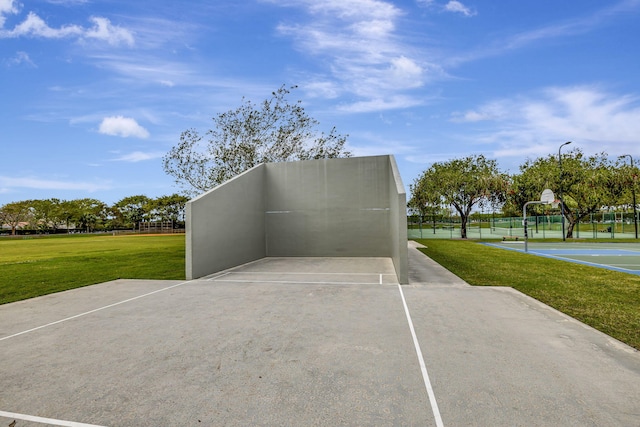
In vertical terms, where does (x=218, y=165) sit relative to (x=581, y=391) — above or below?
above

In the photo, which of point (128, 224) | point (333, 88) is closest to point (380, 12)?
point (333, 88)

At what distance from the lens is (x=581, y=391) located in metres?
2.78

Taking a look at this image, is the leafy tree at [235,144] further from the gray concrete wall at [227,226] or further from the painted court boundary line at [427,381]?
the painted court boundary line at [427,381]

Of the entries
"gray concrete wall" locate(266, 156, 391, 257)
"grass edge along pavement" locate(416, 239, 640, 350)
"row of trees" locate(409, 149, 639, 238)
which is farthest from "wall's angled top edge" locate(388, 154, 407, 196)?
"row of trees" locate(409, 149, 639, 238)

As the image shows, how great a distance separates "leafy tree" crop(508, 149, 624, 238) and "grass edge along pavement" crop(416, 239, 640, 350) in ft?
56.1

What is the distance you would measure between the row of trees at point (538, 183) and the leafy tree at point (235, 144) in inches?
561

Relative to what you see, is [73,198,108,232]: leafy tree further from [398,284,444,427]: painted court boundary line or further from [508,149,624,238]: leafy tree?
[398,284,444,427]: painted court boundary line

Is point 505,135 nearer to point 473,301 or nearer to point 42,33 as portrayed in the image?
point 473,301

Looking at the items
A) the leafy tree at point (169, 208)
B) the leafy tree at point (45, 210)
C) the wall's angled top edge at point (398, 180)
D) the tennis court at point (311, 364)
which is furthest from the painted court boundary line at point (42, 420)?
the leafy tree at point (45, 210)

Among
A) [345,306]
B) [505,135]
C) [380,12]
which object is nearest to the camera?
[345,306]

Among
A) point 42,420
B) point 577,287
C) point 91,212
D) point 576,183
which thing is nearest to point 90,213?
point 91,212

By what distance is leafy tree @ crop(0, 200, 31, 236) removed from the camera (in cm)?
5559

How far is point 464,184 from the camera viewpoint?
2545cm

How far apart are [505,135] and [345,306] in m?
21.6
